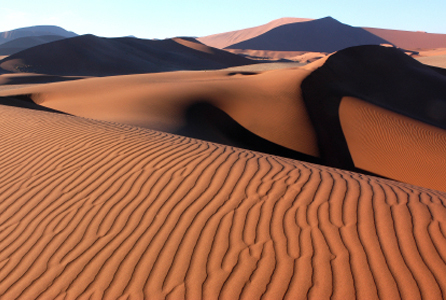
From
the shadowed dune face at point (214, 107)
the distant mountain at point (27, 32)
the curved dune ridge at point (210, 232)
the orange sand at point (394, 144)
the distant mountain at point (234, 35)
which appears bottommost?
the distant mountain at point (234, 35)

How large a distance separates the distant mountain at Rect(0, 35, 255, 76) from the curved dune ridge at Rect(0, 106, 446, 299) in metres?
37.0

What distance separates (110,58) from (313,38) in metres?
77.6

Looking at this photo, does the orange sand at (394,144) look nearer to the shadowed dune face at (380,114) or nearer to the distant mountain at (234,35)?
the shadowed dune face at (380,114)

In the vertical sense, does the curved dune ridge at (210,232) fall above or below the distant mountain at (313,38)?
above

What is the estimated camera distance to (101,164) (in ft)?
15.5

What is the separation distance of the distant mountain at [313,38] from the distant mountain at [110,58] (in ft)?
145

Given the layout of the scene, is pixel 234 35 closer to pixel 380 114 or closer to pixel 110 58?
pixel 110 58

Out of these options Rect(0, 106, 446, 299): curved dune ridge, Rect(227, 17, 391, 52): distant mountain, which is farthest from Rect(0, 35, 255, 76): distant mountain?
Rect(227, 17, 391, 52): distant mountain

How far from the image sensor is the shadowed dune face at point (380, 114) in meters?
10.5

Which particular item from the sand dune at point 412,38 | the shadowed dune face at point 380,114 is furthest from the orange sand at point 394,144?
the sand dune at point 412,38

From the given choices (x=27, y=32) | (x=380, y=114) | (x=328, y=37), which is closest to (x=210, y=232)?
(x=380, y=114)

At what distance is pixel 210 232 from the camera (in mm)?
3217

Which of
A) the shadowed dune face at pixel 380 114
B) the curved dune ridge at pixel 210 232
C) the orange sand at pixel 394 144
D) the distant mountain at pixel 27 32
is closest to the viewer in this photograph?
the curved dune ridge at pixel 210 232

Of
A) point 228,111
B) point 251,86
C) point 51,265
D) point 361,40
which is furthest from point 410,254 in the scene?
point 361,40
